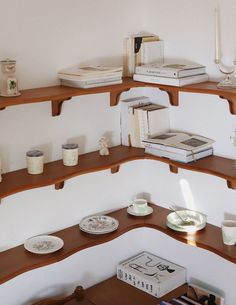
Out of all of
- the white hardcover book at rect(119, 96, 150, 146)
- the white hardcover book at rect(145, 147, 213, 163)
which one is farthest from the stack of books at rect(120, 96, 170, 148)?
the white hardcover book at rect(145, 147, 213, 163)

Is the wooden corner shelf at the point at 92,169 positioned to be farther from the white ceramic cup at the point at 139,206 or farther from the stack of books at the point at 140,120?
the white ceramic cup at the point at 139,206

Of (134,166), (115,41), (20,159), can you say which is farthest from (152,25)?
(20,159)

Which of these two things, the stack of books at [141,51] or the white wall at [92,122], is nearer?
the white wall at [92,122]

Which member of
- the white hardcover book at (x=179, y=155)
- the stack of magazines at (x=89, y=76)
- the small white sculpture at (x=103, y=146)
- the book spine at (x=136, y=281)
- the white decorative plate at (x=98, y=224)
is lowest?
the book spine at (x=136, y=281)

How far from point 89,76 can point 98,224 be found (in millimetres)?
748

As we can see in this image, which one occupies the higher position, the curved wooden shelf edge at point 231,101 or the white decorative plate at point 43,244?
the curved wooden shelf edge at point 231,101

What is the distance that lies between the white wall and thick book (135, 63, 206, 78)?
0.07m

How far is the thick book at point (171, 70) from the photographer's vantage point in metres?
2.24

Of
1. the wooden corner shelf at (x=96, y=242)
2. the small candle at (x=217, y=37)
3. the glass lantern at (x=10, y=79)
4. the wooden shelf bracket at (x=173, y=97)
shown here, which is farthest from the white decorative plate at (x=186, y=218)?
the glass lantern at (x=10, y=79)

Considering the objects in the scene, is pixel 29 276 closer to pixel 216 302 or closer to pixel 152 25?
pixel 216 302

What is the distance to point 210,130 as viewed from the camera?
2.38 metres

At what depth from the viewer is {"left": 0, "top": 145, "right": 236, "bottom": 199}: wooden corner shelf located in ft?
6.78

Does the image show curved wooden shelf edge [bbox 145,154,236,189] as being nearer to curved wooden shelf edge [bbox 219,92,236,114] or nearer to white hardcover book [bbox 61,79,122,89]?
curved wooden shelf edge [bbox 219,92,236,114]

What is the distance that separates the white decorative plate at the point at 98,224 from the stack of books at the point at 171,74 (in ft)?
2.33
